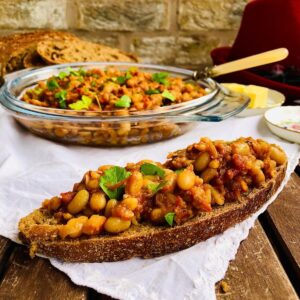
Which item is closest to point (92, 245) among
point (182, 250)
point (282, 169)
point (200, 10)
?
point (182, 250)

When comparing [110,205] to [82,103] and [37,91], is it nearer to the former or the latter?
[82,103]

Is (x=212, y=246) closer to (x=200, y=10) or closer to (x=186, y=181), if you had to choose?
(x=186, y=181)

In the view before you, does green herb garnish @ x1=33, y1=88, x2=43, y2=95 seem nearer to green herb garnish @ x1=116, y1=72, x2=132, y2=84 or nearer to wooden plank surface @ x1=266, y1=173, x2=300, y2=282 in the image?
green herb garnish @ x1=116, y1=72, x2=132, y2=84

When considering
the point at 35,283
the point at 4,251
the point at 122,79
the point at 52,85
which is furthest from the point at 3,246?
the point at 122,79

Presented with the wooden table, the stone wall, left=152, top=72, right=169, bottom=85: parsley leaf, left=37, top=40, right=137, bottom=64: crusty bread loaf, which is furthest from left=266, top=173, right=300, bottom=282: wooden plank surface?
the stone wall

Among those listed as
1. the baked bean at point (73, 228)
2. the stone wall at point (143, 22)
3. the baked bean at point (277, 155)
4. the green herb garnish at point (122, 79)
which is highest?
the baked bean at point (277, 155)

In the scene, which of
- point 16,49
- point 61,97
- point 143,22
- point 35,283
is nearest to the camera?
point 35,283

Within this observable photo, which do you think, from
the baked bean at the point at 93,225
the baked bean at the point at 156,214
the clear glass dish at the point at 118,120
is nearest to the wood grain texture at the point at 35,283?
the baked bean at the point at 93,225

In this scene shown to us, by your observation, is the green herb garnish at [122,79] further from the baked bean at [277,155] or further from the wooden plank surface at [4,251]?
the wooden plank surface at [4,251]
